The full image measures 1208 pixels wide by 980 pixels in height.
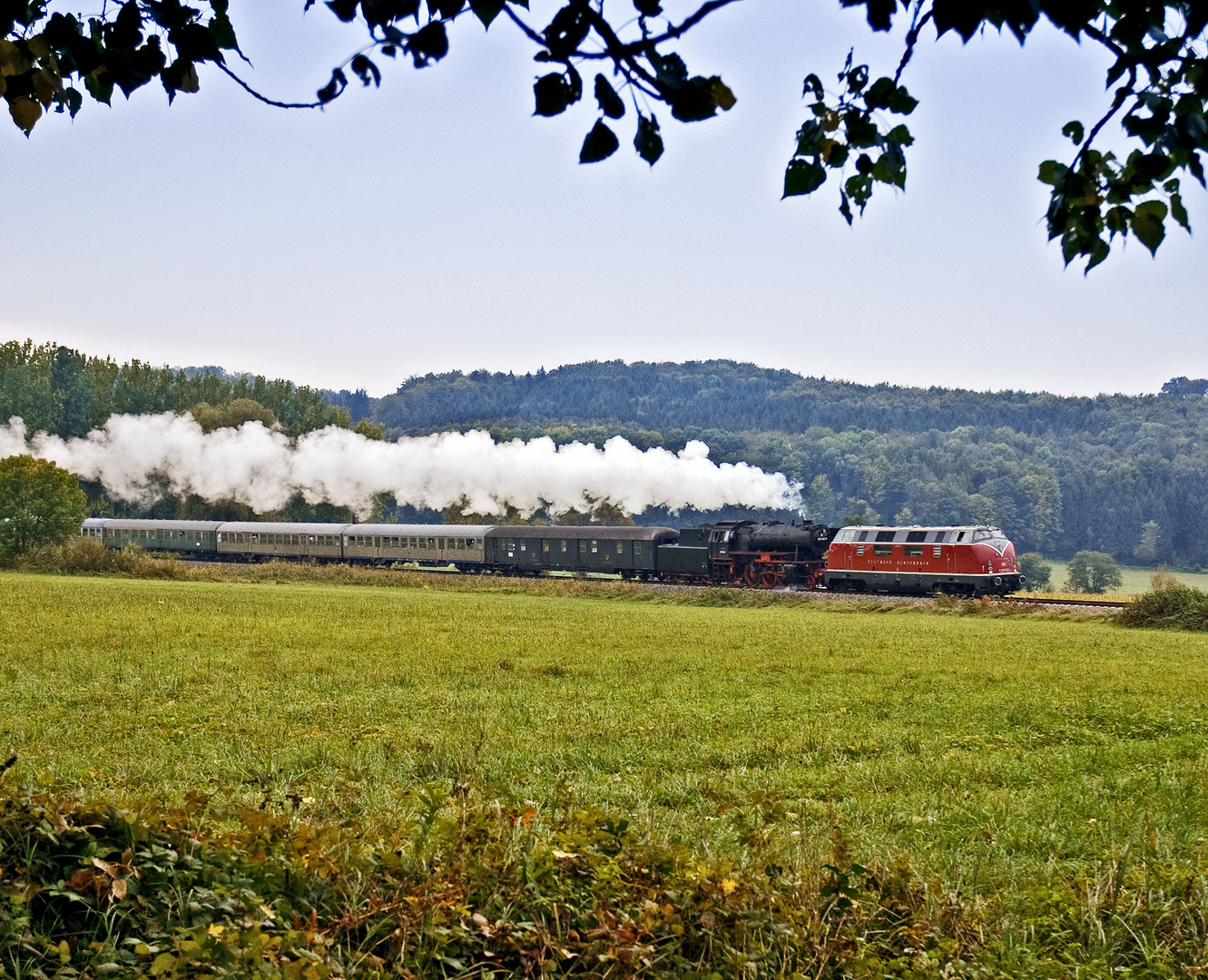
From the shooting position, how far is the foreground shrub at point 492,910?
16.1 feet

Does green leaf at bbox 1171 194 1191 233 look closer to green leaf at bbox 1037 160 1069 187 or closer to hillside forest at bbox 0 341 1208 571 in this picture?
green leaf at bbox 1037 160 1069 187

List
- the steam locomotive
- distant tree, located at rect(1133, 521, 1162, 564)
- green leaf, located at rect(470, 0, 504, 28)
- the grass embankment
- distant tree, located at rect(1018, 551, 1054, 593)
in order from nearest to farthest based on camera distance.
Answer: green leaf, located at rect(470, 0, 504, 28), the grass embankment, the steam locomotive, distant tree, located at rect(1018, 551, 1054, 593), distant tree, located at rect(1133, 521, 1162, 564)

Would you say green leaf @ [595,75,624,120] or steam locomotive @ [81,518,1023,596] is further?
steam locomotive @ [81,518,1023,596]

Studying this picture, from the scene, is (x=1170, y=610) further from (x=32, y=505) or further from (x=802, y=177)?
(x=32, y=505)

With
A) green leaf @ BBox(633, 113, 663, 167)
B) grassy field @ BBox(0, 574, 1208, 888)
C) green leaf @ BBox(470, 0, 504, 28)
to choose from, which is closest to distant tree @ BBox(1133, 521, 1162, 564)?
grassy field @ BBox(0, 574, 1208, 888)

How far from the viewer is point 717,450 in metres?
145

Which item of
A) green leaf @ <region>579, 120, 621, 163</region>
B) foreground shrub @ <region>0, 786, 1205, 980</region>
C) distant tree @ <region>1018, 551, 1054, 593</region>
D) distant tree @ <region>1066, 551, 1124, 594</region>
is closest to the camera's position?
green leaf @ <region>579, 120, 621, 163</region>

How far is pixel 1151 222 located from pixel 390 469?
70816mm

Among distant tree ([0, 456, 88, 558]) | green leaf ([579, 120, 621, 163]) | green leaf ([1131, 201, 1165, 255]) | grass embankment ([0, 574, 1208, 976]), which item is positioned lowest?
grass embankment ([0, 574, 1208, 976])

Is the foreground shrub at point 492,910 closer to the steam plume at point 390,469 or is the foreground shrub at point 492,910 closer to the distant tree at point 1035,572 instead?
the steam plume at point 390,469

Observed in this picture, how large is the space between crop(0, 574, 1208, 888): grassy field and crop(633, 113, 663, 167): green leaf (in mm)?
4182

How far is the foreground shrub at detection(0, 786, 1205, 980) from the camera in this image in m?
4.92

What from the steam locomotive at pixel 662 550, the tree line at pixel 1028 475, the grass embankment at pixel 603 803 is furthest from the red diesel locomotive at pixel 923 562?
the tree line at pixel 1028 475

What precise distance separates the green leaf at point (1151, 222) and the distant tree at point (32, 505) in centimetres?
6178
